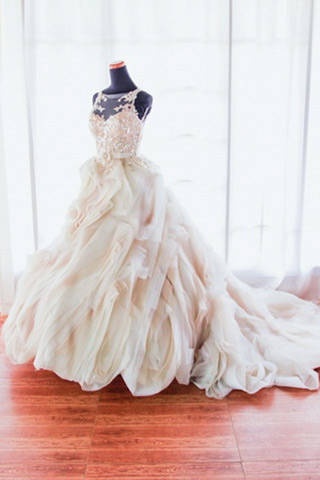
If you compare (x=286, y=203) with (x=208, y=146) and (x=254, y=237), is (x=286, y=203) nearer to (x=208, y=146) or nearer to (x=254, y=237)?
(x=254, y=237)

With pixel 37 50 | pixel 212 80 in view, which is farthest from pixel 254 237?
pixel 37 50

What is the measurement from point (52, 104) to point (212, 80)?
0.91 m

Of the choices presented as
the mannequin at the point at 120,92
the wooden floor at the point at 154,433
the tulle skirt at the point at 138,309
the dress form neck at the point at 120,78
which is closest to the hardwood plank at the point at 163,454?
the wooden floor at the point at 154,433

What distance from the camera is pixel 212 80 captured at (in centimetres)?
262

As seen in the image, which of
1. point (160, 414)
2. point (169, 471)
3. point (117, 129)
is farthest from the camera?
point (117, 129)

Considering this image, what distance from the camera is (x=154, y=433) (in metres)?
1.68

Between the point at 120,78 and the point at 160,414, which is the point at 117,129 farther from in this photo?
the point at 160,414

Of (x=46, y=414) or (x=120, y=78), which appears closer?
(x=46, y=414)

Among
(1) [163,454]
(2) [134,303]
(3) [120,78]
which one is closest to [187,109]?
(3) [120,78]

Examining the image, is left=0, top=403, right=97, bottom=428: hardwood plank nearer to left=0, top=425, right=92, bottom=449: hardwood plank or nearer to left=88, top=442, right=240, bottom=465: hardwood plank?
left=0, top=425, right=92, bottom=449: hardwood plank

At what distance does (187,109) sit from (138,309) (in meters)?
→ 1.29

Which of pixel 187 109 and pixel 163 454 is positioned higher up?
pixel 187 109

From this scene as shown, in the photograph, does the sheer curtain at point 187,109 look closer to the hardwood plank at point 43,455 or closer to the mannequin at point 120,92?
the mannequin at point 120,92

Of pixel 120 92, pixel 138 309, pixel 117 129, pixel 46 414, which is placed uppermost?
pixel 120 92
